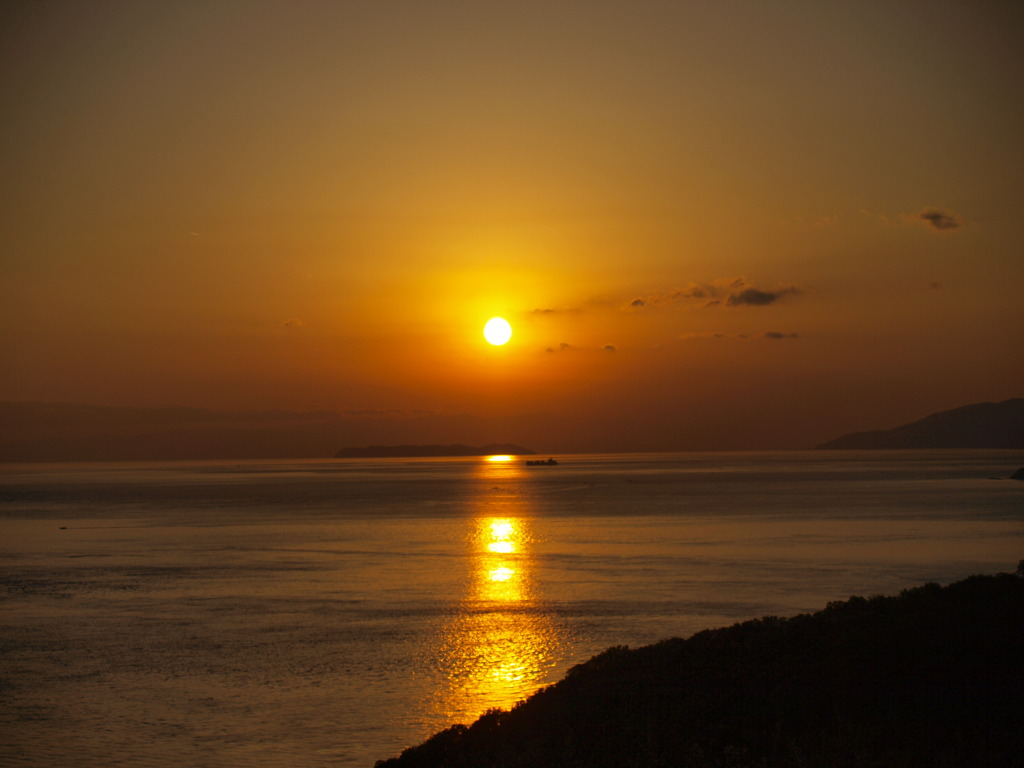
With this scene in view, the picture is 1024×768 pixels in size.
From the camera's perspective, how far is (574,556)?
53.0 m

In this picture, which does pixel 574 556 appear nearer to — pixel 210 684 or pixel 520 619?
pixel 520 619

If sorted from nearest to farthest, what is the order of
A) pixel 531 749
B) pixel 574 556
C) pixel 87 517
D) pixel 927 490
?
pixel 531 749, pixel 574 556, pixel 87 517, pixel 927 490

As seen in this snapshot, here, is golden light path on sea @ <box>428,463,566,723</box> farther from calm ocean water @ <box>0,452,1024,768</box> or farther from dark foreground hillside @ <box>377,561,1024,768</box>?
dark foreground hillside @ <box>377,561,1024,768</box>

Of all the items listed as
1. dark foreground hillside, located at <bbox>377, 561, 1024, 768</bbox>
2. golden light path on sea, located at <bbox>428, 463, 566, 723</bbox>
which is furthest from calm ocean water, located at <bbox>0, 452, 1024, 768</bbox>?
dark foreground hillside, located at <bbox>377, 561, 1024, 768</bbox>

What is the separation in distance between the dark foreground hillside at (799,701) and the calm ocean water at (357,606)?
3.30 m

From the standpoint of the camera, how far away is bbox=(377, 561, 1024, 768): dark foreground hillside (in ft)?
45.0

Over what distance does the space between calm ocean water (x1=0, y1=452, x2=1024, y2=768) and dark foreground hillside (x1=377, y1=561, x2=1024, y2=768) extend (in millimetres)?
3299

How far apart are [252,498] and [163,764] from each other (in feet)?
372

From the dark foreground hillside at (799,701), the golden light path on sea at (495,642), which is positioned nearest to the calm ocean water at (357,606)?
the golden light path on sea at (495,642)

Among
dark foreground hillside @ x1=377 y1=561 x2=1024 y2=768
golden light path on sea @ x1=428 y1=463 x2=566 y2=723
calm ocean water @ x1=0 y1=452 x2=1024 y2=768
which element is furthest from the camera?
golden light path on sea @ x1=428 y1=463 x2=566 y2=723

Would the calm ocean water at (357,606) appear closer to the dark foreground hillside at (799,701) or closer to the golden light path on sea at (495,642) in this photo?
the golden light path on sea at (495,642)

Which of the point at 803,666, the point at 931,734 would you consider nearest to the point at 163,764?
the point at 803,666

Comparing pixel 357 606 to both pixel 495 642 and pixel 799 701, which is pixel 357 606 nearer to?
pixel 495 642

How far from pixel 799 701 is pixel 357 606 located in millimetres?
22289
